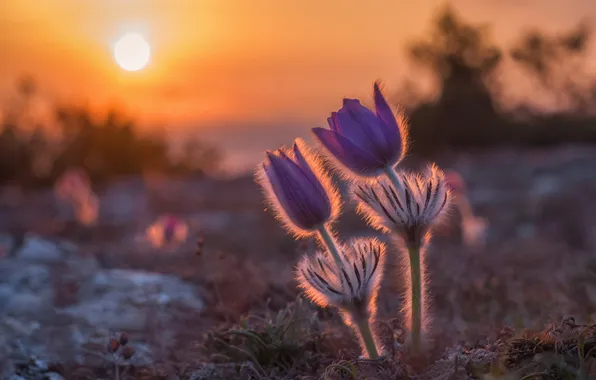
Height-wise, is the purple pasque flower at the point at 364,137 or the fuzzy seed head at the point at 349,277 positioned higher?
the purple pasque flower at the point at 364,137

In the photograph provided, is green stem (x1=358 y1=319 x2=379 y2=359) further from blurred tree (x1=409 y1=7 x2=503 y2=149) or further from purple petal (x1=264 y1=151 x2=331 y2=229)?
blurred tree (x1=409 y1=7 x2=503 y2=149)

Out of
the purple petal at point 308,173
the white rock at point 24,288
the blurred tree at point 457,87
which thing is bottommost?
the purple petal at point 308,173

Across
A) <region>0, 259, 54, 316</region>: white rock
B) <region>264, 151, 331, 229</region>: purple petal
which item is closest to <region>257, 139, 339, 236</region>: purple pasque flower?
<region>264, 151, 331, 229</region>: purple petal

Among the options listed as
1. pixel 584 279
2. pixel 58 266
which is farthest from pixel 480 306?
pixel 58 266

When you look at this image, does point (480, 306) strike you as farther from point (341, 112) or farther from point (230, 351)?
point (341, 112)

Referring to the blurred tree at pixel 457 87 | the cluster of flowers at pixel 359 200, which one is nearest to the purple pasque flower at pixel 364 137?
the cluster of flowers at pixel 359 200

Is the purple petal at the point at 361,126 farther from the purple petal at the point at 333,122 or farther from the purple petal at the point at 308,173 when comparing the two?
the purple petal at the point at 308,173

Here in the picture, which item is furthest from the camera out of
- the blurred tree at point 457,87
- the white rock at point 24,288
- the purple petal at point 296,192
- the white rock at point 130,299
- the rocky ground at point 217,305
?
the blurred tree at point 457,87

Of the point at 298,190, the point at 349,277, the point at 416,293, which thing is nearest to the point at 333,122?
the point at 298,190
